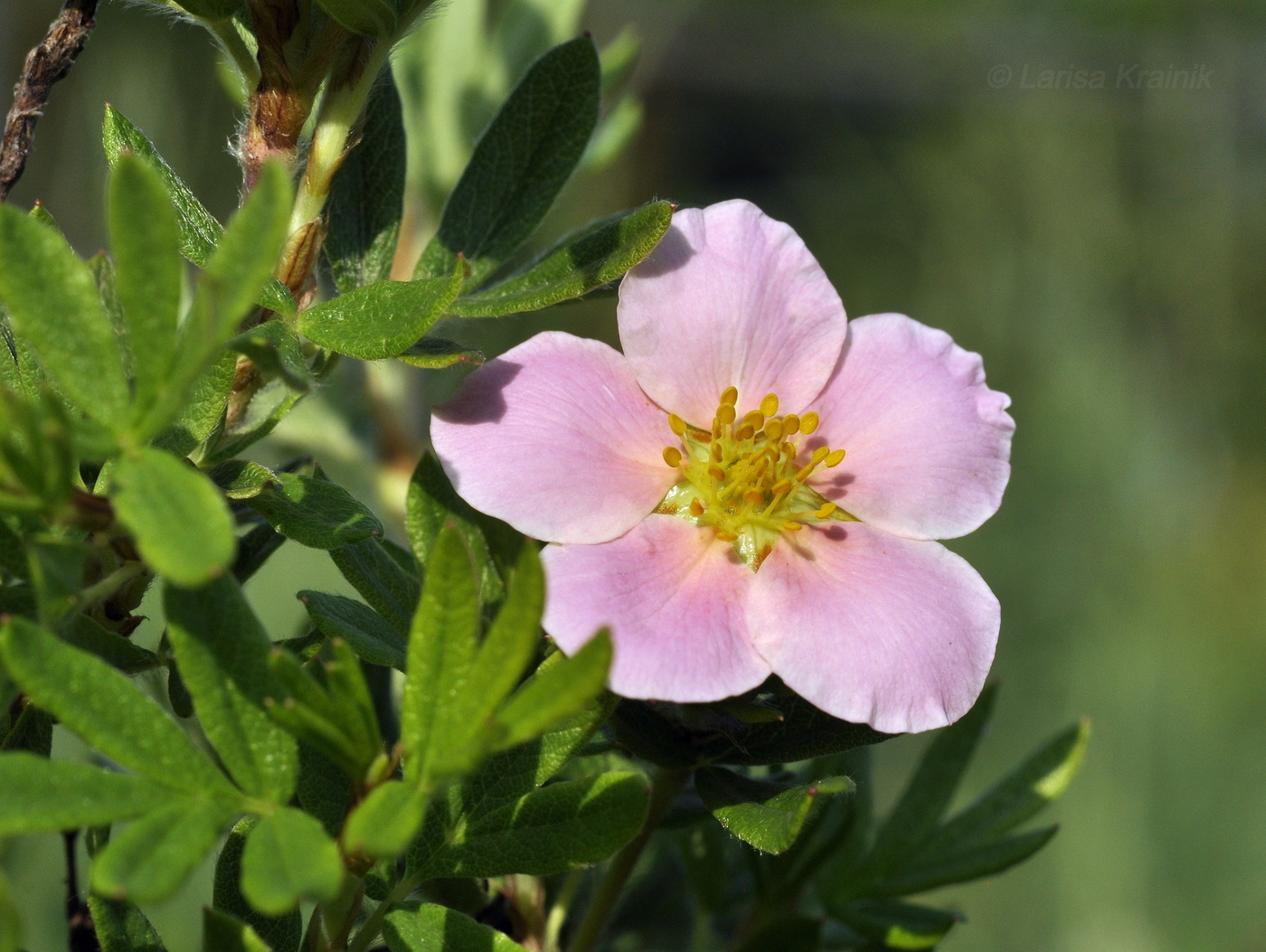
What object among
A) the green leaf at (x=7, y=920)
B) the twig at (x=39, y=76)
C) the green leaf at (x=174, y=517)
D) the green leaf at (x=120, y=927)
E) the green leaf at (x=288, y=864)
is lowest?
the green leaf at (x=120, y=927)

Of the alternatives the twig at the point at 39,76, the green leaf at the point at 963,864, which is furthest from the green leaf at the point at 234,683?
the green leaf at the point at 963,864

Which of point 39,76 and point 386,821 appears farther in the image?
point 39,76

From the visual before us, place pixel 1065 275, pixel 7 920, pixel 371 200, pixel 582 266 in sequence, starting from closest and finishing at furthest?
pixel 7 920 → pixel 582 266 → pixel 371 200 → pixel 1065 275

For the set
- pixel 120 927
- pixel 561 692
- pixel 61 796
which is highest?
pixel 561 692

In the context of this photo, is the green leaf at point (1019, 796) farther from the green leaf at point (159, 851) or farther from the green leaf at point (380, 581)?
the green leaf at point (159, 851)

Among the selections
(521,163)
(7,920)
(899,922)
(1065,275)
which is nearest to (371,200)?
(521,163)

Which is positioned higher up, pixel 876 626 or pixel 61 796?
pixel 876 626

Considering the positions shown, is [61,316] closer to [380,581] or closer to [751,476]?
[380,581]
